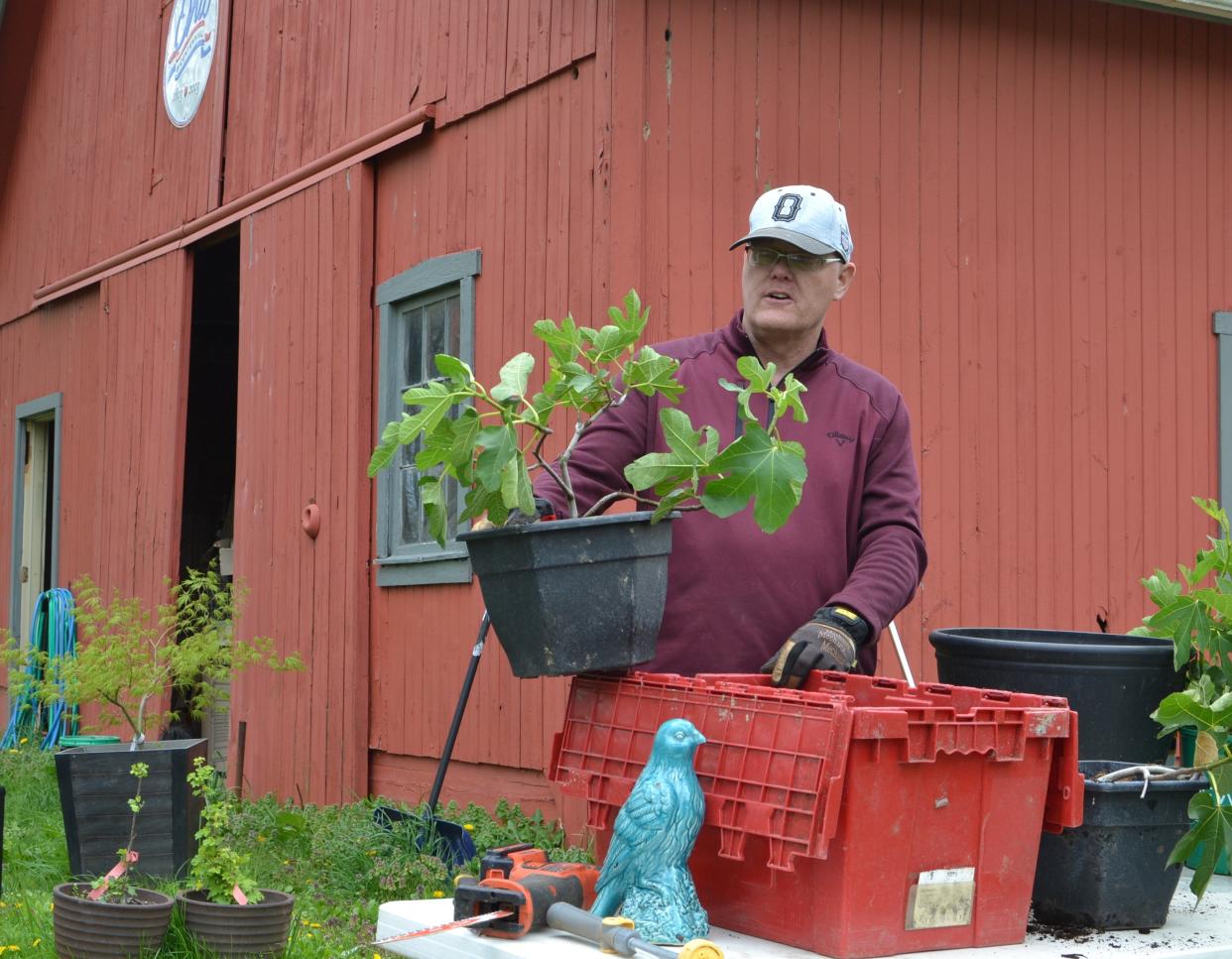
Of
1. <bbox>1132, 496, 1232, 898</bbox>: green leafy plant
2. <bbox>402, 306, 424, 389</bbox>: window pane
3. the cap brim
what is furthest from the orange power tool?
<bbox>402, 306, 424, 389</bbox>: window pane

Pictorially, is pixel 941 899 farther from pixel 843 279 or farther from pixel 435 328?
pixel 435 328

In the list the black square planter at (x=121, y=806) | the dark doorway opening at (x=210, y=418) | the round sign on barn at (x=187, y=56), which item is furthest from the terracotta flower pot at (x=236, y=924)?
the dark doorway opening at (x=210, y=418)

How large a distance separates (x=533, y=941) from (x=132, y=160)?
9.88 m

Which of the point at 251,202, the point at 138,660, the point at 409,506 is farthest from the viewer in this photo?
the point at 251,202

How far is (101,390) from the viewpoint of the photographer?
11383mm

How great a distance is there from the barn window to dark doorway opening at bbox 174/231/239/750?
446 centimetres

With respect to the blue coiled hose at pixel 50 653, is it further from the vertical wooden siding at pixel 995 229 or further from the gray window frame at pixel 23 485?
the vertical wooden siding at pixel 995 229

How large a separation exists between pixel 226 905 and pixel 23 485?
9.64m

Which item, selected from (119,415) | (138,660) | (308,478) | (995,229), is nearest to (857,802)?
(995,229)

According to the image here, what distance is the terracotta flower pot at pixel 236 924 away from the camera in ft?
13.1

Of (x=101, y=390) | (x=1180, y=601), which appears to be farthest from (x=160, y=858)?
(x=101, y=390)

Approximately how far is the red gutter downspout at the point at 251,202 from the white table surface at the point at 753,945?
18.5ft

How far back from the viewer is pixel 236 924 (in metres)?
4.00

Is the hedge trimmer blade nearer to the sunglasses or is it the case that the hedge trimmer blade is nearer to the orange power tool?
the orange power tool
